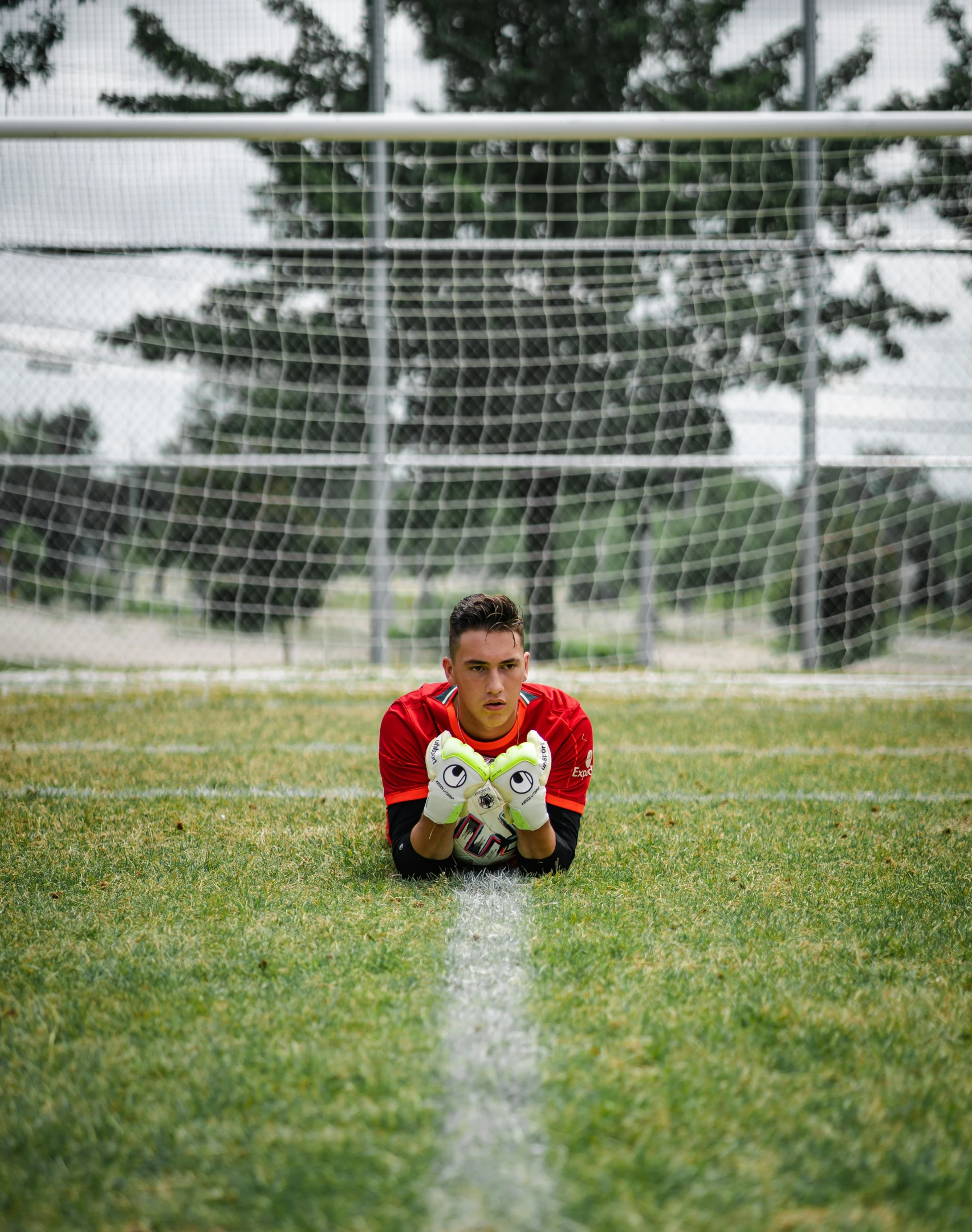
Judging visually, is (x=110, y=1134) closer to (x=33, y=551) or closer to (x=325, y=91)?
(x=33, y=551)

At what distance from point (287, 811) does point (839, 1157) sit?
2561 mm

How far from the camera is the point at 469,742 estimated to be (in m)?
2.80

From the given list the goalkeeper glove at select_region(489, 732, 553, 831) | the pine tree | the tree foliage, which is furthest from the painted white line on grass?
the tree foliage

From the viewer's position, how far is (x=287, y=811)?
11.9 ft

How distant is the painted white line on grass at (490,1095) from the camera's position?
4.19 feet

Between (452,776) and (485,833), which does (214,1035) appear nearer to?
(452,776)

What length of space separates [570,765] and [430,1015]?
106 centimetres

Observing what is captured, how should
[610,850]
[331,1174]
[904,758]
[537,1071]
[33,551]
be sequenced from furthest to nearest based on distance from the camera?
[33,551] < [904,758] < [610,850] < [537,1071] < [331,1174]

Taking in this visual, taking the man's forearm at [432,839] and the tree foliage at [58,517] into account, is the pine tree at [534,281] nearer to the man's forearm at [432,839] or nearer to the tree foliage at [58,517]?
the tree foliage at [58,517]

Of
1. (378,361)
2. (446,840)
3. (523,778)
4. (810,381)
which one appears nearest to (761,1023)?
(523,778)

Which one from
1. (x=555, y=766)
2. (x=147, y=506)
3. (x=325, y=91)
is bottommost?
(x=555, y=766)

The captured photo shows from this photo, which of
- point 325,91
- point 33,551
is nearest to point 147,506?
point 33,551

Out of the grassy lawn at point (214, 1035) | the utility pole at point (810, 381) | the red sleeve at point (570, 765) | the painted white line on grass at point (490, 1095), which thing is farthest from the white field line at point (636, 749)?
the utility pole at point (810, 381)

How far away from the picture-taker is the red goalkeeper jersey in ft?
9.07
